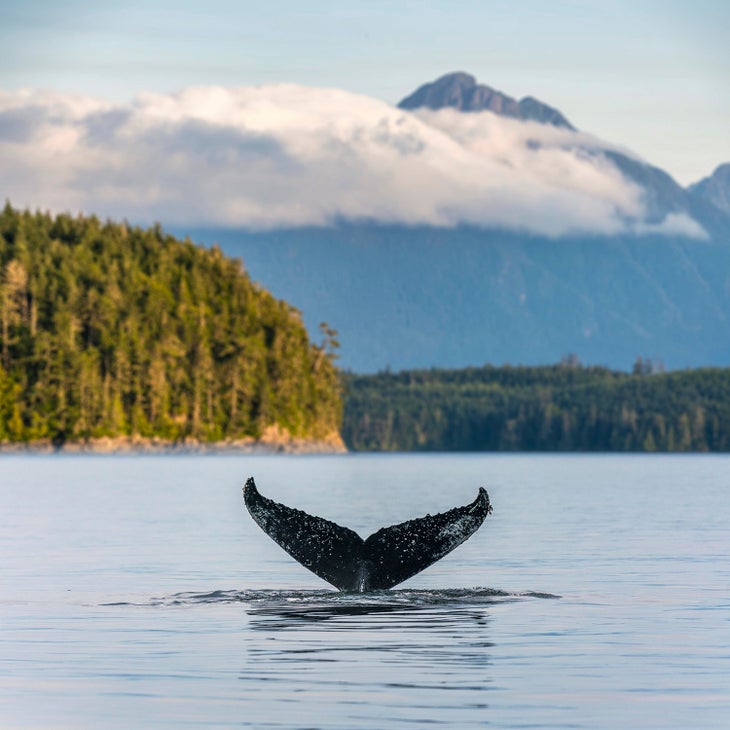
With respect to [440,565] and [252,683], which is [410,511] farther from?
[252,683]

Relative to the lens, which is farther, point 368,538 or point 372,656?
point 368,538

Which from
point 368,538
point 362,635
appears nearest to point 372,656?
point 362,635

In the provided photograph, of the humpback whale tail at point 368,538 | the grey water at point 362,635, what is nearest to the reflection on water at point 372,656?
the grey water at point 362,635

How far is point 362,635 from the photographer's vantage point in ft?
92.0

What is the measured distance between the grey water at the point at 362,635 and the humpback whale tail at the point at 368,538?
3.44 feet

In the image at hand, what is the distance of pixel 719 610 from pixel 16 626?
14.1 m

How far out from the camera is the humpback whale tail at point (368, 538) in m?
29.5

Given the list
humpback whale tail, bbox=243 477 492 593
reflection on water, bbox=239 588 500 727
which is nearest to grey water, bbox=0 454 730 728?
reflection on water, bbox=239 588 500 727

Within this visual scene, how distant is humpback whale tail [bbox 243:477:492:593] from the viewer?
2952 centimetres

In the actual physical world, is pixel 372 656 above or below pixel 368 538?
below

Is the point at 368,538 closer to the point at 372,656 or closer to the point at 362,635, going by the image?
the point at 362,635

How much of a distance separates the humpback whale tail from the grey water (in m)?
1.05

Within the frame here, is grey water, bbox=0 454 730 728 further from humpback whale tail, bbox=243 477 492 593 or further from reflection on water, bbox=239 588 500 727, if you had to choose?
humpback whale tail, bbox=243 477 492 593

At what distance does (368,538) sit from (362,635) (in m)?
2.61
